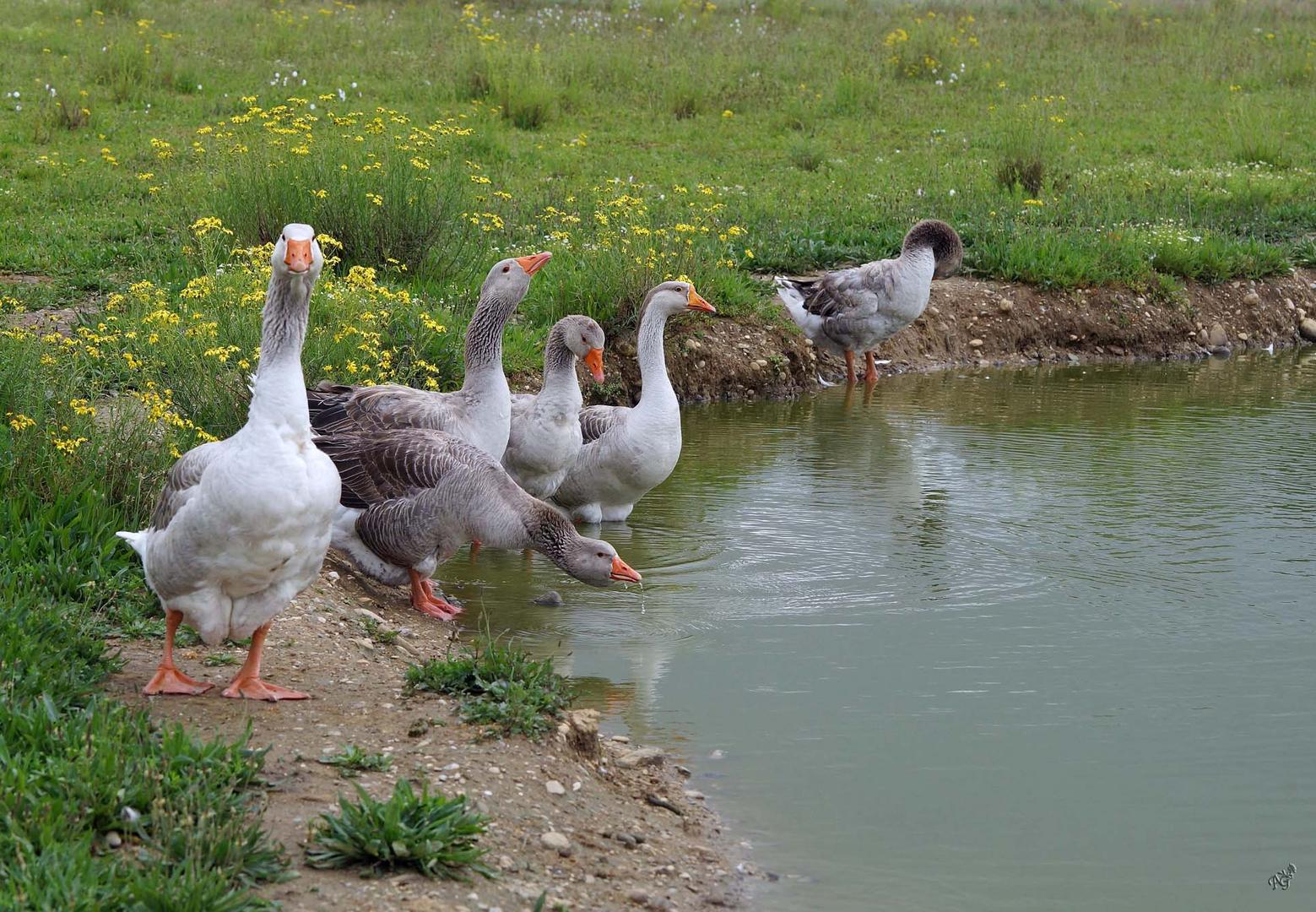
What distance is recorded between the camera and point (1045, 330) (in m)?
13.2

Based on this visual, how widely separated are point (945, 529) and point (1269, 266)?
7596 mm

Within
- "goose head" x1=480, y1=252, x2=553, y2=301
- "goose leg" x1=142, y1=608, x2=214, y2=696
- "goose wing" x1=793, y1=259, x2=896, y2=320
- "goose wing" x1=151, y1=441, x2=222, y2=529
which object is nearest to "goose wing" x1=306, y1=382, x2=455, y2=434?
"goose head" x1=480, y1=252, x2=553, y2=301

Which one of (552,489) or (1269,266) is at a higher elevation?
(1269,266)

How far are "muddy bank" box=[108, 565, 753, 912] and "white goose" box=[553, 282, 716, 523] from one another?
8.34 feet

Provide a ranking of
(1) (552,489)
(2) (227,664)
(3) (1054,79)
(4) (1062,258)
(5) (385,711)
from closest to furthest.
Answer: (5) (385,711)
(2) (227,664)
(1) (552,489)
(4) (1062,258)
(3) (1054,79)

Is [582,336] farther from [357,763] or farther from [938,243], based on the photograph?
[938,243]

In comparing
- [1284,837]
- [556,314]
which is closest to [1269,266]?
[556,314]

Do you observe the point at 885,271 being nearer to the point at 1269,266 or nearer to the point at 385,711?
the point at 1269,266

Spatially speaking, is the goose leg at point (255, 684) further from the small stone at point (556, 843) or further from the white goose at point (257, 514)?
the small stone at point (556, 843)

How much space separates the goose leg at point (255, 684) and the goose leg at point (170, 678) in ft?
0.38

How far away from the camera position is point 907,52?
21.6 meters

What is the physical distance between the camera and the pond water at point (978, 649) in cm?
462

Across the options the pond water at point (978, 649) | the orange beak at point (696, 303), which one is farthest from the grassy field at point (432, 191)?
the pond water at point (978, 649)

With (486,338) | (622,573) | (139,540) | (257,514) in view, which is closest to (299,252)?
(257,514)
